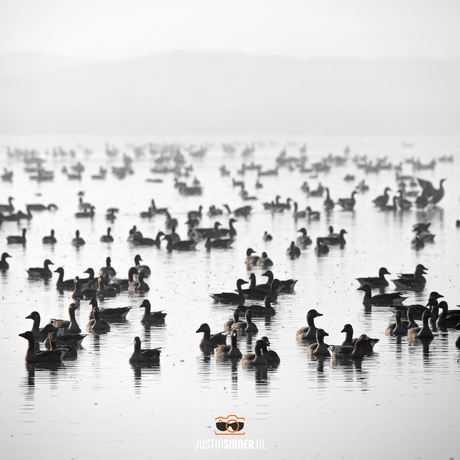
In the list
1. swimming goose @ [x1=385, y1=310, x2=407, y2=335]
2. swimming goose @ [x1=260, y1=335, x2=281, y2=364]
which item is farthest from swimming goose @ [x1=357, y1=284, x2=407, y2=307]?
swimming goose @ [x1=260, y1=335, x2=281, y2=364]

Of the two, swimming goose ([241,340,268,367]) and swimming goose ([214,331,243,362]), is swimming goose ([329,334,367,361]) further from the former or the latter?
swimming goose ([214,331,243,362])

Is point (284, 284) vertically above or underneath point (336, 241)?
underneath

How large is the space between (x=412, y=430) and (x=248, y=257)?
20750 millimetres

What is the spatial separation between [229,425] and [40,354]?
22.2 ft

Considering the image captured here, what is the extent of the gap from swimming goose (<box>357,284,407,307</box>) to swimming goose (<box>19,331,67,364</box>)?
440 inches

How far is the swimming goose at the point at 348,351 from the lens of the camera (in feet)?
71.1

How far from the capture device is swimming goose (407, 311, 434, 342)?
76.9 ft

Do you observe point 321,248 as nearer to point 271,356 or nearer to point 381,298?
point 381,298

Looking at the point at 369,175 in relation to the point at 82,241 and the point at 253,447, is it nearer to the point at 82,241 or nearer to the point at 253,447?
the point at 82,241

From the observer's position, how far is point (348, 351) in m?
21.9

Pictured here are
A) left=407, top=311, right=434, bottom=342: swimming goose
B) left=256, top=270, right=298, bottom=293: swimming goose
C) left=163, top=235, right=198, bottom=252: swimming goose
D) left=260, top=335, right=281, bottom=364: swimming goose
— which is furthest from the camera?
left=163, top=235, right=198, bottom=252: swimming goose

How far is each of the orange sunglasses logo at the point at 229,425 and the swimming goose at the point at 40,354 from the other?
5.84m

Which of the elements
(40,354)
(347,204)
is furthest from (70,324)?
(347,204)

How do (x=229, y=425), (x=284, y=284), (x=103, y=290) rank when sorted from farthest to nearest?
(x=103, y=290) < (x=284, y=284) < (x=229, y=425)
